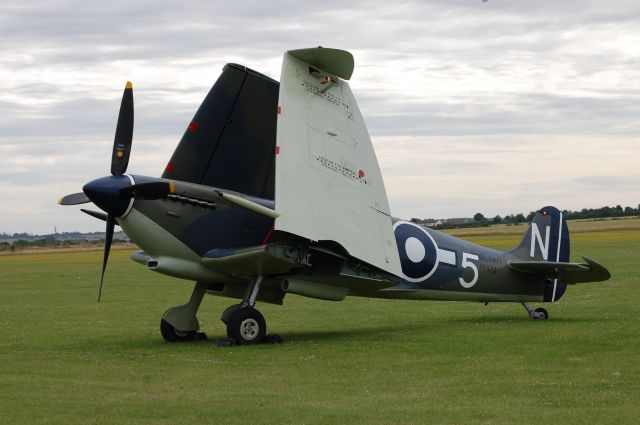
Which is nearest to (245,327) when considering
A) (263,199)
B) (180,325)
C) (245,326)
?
(245,326)

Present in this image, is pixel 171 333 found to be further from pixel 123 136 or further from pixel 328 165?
pixel 328 165

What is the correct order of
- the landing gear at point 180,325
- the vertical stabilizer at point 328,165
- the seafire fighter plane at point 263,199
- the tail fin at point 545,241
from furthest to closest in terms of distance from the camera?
the tail fin at point 545,241 → the landing gear at point 180,325 → the seafire fighter plane at point 263,199 → the vertical stabilizer at point 328,165

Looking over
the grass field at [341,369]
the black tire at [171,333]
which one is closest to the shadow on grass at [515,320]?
the grass field at [341,369]

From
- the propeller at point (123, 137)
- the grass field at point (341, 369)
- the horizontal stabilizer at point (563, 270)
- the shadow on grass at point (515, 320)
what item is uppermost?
the propeller at point (123, 137)

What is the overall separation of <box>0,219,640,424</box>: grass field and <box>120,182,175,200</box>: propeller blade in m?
2.37

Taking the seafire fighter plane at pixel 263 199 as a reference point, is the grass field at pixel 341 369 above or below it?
below

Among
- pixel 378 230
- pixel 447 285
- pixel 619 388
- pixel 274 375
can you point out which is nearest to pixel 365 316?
pixel 447 285

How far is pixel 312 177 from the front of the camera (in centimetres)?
1437

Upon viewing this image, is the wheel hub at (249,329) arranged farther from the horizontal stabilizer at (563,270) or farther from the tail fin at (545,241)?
the tail fin at (545,241)

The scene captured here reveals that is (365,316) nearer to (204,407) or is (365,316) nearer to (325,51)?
(325,51)

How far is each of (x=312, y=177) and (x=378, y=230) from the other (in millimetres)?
1714

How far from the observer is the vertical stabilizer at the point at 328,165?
46.2 feet

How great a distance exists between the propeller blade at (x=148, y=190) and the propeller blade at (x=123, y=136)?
41cm

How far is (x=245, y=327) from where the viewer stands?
14781 millimetres
